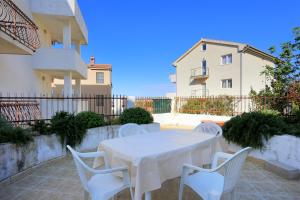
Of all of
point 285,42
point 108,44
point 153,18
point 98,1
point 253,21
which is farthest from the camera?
point 108,44

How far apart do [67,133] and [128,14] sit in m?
12.0

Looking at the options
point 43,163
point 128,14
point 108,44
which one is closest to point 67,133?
point 43,163

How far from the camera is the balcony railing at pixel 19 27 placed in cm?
582

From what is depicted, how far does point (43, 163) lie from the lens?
5.00 meters

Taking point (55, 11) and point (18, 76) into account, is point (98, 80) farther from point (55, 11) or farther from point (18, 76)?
point (18, 76)

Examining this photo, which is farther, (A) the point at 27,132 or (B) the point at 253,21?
(B) the point at 253,21

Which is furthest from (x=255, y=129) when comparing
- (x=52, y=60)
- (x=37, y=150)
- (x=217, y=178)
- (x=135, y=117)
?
(x=52, y=60)

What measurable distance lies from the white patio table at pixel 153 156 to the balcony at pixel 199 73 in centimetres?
1982

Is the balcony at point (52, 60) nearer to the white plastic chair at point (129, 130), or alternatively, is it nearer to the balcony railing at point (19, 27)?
the balcony railing at point (19, 27)

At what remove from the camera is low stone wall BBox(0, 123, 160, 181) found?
3.93m

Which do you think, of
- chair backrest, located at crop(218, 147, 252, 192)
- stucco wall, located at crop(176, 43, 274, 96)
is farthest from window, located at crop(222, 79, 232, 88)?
chair backrest, located at crop(218, 147, 252, 192)

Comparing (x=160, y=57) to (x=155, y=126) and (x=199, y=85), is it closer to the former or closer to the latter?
(x=199, y=85)

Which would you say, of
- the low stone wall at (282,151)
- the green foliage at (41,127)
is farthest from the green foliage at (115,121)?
the low stone wall at (282,151)

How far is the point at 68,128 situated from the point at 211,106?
1131 cm
